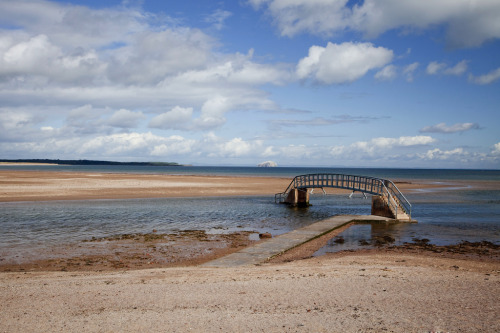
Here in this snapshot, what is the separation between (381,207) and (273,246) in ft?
42.4

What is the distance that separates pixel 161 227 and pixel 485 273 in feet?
48.5

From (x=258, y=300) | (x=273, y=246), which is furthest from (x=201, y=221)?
(x=258, y=300)

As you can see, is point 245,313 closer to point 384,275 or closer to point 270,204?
point 384,275

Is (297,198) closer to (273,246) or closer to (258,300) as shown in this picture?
(273,246)

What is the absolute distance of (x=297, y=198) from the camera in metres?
33.4

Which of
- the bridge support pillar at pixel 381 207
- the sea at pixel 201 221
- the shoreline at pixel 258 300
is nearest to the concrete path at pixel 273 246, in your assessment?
the sea at pixel 201 221

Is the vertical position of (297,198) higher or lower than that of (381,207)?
lower

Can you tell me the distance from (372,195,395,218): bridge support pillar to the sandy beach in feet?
41.2

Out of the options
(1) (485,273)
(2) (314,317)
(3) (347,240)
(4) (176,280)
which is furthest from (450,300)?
(3) (347,240)

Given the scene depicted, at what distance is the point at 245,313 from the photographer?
679 cm

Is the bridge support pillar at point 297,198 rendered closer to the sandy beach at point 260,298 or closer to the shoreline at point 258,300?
the sandy beach at point 260,298

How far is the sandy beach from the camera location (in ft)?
20.6

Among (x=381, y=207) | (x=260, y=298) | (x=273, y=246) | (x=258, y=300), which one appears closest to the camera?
(x=258, y=300)

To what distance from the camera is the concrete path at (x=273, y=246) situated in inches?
483
